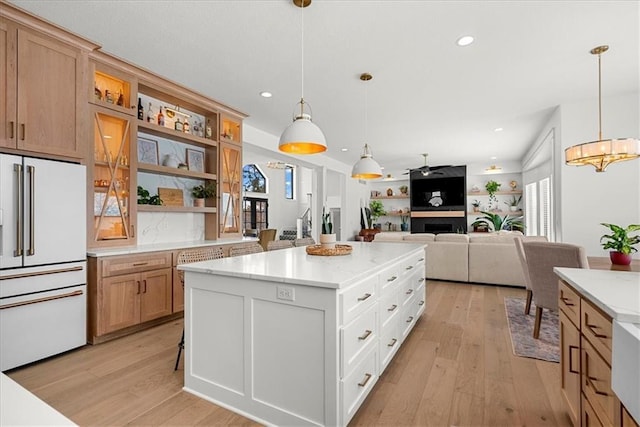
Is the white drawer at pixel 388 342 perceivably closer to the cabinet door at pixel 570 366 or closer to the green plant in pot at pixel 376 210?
the cabinet door at pixel 570 366

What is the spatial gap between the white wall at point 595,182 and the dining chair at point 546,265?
1789mm

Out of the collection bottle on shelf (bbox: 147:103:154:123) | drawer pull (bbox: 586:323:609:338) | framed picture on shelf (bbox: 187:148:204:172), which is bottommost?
drawer pull (bbox: 586:323:609:338)

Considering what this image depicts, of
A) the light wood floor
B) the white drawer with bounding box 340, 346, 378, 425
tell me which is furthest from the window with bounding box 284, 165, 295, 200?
the white drawer with bounding box 340, 346, 378, 425

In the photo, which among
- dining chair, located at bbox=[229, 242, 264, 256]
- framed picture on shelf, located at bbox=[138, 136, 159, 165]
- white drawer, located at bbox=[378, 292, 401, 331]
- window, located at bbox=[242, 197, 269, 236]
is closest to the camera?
white drawer, located at bbox=[378, 292, 401, 331]

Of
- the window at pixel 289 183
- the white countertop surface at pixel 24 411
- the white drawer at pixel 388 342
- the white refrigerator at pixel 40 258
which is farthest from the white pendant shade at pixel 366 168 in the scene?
the window at pixel 289 183

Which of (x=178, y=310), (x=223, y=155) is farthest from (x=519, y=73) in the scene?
(x=178, y=310)

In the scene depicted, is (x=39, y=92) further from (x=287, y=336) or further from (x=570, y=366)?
(x=570, y=366)

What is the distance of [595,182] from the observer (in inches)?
162

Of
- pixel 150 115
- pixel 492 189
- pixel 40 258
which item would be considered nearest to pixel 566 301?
pixel 40 258

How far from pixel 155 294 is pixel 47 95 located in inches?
80.3

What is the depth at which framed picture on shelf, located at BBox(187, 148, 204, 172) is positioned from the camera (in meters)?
4.38

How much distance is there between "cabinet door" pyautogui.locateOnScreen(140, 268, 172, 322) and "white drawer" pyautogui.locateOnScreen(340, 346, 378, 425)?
242cm

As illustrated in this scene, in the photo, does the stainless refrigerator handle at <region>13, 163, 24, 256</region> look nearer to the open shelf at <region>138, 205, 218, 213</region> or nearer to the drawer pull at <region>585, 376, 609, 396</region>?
the open shelf at <region>138, 205, 218, 213</region>

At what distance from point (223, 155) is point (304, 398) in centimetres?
372
